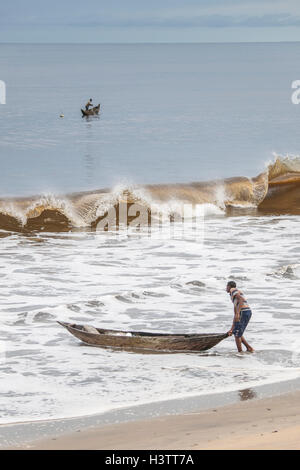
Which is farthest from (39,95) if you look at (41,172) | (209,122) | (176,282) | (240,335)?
(240,335)

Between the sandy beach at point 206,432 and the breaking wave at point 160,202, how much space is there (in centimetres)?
1853

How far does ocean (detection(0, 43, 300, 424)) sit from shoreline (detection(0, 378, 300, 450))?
1.09 feet

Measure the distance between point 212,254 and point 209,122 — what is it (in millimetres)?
52237

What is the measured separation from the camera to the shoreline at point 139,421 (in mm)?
10023

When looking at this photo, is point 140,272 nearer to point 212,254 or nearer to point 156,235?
point 212,254

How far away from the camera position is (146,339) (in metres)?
14.2

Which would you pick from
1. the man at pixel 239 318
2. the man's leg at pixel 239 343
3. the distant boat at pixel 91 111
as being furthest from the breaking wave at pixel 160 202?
the distant boat at pixel 91 111

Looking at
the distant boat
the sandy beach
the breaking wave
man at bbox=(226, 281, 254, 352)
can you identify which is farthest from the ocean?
the distant boat

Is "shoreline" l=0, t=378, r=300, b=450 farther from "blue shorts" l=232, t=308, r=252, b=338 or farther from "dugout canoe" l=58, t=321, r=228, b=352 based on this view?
"dugout canoe" l=58, t=321, r=228, b=352

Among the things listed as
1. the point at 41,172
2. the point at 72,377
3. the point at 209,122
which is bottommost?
the point at 72,377

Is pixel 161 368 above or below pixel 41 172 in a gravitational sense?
below

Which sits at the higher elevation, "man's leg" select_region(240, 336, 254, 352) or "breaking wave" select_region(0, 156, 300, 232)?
"breaking wave" select_region(0, 156, 300, 232)

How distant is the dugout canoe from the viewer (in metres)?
13.9

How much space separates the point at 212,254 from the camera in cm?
2470
